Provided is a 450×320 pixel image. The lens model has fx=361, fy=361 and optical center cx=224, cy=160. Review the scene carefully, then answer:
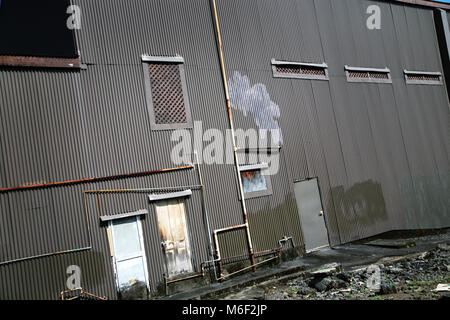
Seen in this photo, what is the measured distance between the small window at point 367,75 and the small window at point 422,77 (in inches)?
48.8

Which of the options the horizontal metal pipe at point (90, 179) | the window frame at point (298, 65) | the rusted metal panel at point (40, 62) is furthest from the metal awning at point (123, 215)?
the window frame at point (298, 65)

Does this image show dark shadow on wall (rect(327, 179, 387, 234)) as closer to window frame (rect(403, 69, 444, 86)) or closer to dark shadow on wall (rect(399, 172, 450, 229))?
dark shadow on wall (rect(399, 172, 450, 229))

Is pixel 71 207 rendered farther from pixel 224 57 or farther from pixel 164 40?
pixel 224 57

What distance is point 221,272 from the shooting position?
9.47 meters

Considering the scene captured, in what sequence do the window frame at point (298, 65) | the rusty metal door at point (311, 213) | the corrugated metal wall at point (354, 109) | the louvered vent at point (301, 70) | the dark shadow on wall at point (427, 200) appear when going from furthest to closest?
the dark shadow on wall at point (427, 200), the louvered vent at point (301, 70), the window frame at point (298, 65), the corrugated metal wall at point (354, 109), the rusty metal door at point (311, 213)

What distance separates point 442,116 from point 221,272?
1291 cm

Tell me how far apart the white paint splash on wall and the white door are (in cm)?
461

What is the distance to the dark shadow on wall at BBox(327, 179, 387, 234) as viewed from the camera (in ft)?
39.7

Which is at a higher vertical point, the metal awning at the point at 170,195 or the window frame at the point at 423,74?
the window frame at the point at 423,74

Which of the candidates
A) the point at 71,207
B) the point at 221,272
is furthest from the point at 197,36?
the point at 221,272

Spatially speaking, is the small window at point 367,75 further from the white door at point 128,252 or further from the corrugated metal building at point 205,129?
the white door at point 128,252

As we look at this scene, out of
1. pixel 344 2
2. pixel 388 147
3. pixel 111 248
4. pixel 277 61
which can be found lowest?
pixel 111 248

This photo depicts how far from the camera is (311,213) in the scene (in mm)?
11539

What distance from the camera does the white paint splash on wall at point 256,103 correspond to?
10930 millimetres
